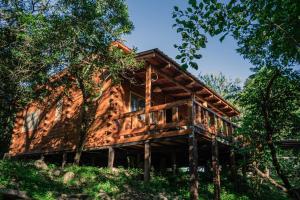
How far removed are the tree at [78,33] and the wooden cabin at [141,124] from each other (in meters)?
1.40

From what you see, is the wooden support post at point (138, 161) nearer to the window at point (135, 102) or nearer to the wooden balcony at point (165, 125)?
the wooden balcony at point (165, 125)

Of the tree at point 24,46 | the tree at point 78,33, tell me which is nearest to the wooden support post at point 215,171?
the tree at point 78,33

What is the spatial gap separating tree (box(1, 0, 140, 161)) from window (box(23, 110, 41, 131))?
7.55 meters

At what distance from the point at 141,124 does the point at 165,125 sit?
141 inches

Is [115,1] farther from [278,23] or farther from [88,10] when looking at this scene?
[278,23]

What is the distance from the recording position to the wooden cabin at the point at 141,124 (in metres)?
13.0

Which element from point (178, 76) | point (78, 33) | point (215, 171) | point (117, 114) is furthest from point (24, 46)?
point (215, 171)

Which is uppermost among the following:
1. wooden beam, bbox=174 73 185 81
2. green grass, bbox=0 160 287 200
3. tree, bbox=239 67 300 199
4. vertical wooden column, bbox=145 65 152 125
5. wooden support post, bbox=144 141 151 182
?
wooden beam, bbox=174 73 185 81

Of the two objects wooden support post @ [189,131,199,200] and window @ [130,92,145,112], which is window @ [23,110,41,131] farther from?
wooden support post @ [189,131,199,200]

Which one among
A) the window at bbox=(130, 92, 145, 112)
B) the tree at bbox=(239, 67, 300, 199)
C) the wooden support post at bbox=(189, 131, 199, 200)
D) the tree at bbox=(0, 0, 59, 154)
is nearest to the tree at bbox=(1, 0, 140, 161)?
the tree at bbox=(0, 0, 59, 154)

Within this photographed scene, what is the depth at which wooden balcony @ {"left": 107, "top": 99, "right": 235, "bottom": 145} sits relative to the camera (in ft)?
40.7

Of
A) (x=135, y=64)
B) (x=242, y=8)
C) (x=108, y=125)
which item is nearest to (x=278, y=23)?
(x=242, y=8)

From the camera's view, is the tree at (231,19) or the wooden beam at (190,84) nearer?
the tree at (231,19)

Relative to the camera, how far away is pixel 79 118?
17203 millimetres
